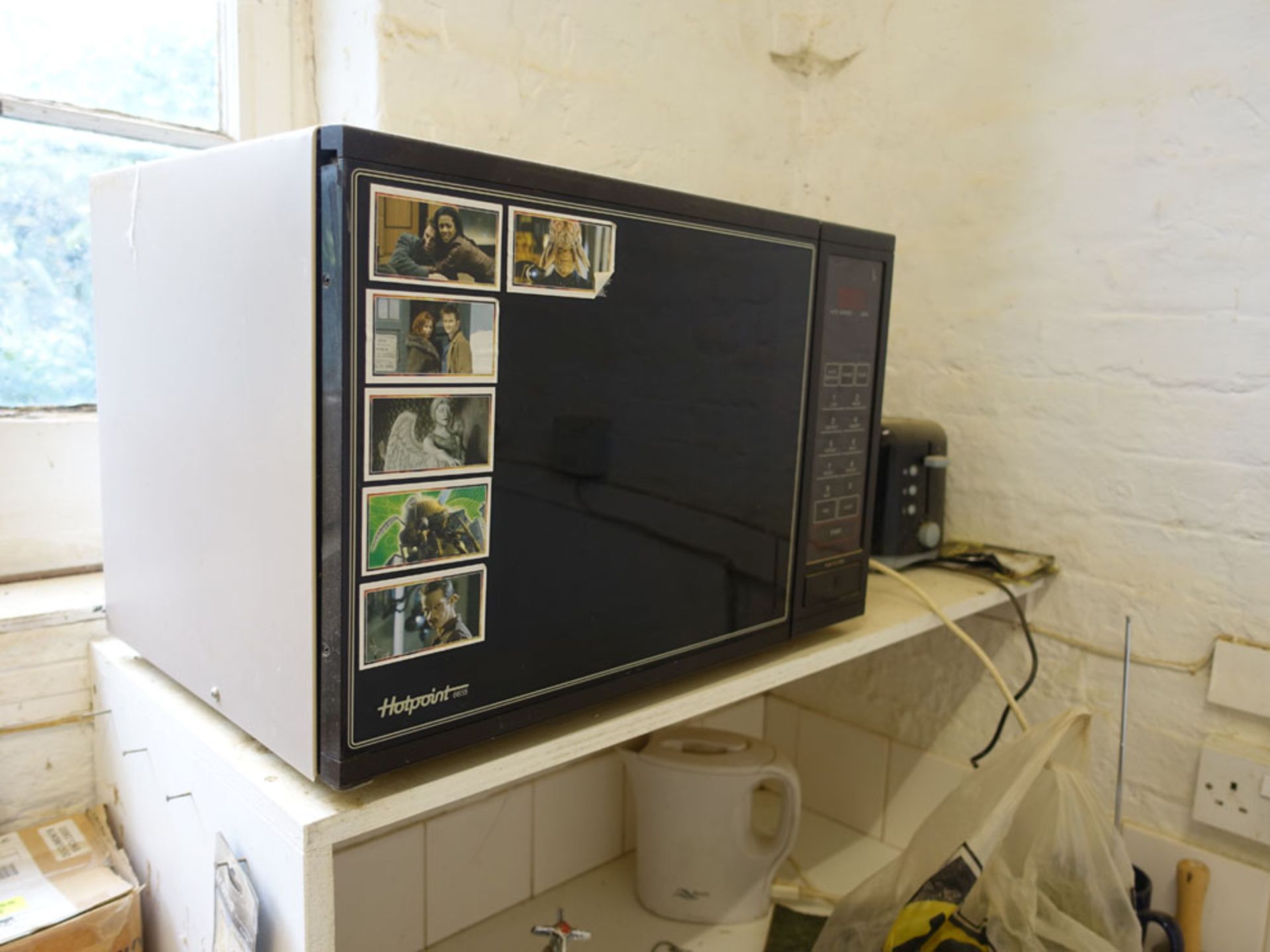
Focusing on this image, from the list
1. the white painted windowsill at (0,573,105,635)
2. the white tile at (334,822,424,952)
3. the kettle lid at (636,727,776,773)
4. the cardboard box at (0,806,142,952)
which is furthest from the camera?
the kettle lid at (636,727,776,773)

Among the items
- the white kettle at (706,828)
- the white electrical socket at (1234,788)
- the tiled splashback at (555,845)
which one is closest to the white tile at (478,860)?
the tiled splashback at (555,845)

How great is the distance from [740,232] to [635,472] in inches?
7.9

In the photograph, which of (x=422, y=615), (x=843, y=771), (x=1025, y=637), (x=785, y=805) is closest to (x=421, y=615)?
(x=422, y=615)

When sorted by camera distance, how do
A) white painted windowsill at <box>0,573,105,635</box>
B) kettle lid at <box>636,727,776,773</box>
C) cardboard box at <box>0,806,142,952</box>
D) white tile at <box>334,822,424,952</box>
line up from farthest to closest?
kettle lid at <box>636,727,776,773</box>
white tile at <box>334,822,424,952</box>
white painted windowsill at <box>0,573,105,635</box>
cardboard box at <box>0,806,142,952</box>

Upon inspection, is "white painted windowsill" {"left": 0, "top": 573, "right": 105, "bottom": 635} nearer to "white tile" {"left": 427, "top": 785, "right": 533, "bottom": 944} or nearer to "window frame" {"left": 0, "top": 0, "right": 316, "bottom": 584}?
"window frame" {"left": 0, "top": 0, "right": 316, "bottom": 584}

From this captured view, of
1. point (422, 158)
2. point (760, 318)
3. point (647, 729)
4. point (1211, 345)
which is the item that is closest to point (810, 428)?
point (760, 318)

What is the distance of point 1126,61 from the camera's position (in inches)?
39.7

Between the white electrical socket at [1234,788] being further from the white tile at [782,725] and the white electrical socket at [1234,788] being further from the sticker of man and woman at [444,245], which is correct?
the sticker of man and woman at [444,245]

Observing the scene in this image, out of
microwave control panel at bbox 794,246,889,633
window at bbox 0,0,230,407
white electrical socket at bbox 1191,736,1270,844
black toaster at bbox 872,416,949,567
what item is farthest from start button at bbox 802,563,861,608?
window at bbox 0,0,230,407

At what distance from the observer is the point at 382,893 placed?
0.92 meters

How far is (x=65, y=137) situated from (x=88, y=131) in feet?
0.06

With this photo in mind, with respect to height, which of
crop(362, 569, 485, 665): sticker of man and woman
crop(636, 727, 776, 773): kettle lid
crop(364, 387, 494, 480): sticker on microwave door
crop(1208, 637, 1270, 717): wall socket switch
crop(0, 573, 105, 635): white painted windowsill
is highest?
crop(364, 387, 494, 480): sticker on microwave door

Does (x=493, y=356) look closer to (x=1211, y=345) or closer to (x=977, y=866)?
(x=977, y=866)

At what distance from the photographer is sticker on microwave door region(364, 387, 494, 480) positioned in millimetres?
476
